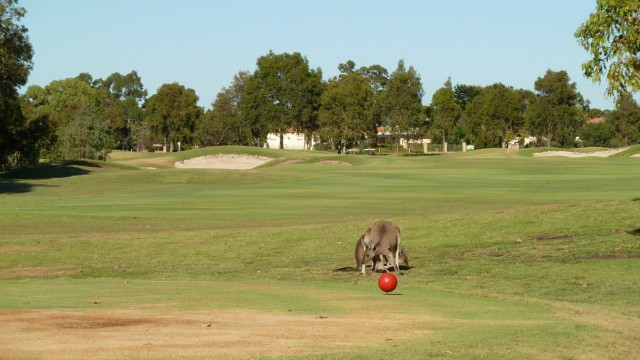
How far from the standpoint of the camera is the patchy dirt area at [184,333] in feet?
39.9

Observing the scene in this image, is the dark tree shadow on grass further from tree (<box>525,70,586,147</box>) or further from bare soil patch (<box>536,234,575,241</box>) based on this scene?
tree (<box>525,70,586,147</box>)

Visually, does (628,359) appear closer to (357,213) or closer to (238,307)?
(238,307)

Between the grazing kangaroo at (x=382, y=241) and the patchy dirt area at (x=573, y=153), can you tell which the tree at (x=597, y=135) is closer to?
the patchy dirt area at (x=573, y=153)

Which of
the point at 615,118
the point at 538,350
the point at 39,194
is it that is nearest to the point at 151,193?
the point at 39,194

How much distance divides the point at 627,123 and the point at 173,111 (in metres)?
77.7

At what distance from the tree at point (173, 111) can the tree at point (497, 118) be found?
4910 centimetres

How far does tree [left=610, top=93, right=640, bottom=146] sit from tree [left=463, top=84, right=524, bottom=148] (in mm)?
16838

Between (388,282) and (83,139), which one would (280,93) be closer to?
(83,139)

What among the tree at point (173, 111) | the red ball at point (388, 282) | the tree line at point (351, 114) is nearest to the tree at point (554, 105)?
the tree line at point (351, 114)

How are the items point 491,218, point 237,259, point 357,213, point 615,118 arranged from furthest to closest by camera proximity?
point 615,118, point 357,213, point 491,218, point 237,259

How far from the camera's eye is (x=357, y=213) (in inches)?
1836

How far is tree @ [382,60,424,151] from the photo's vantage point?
502 ft

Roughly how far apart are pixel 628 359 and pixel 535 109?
15509 cm

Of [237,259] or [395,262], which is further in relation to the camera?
[237,259]
